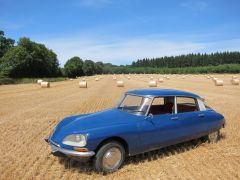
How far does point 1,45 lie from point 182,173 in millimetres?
82707

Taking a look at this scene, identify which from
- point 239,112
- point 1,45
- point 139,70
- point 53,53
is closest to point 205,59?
point 139,70

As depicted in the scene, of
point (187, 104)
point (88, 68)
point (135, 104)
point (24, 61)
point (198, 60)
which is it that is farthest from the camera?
point (198, 60)

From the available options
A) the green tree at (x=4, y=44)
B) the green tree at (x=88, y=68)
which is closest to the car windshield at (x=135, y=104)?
the green tree at (x=4, y=44)

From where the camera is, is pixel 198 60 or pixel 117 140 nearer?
pixel 117 140

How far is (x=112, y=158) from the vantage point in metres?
5.67

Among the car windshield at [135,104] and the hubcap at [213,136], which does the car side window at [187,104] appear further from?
the car windshield at [135,104]

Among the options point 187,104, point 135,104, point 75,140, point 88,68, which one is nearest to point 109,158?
point 75,140

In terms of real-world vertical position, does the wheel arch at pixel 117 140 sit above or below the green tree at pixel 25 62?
below

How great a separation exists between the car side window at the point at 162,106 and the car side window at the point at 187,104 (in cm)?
25

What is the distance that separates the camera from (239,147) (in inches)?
291

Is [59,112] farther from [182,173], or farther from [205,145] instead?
[182,173]

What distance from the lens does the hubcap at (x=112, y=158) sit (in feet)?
18.3

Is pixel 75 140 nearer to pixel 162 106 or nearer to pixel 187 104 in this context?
pixel 162 106

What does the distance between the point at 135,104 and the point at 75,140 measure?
1.95m
